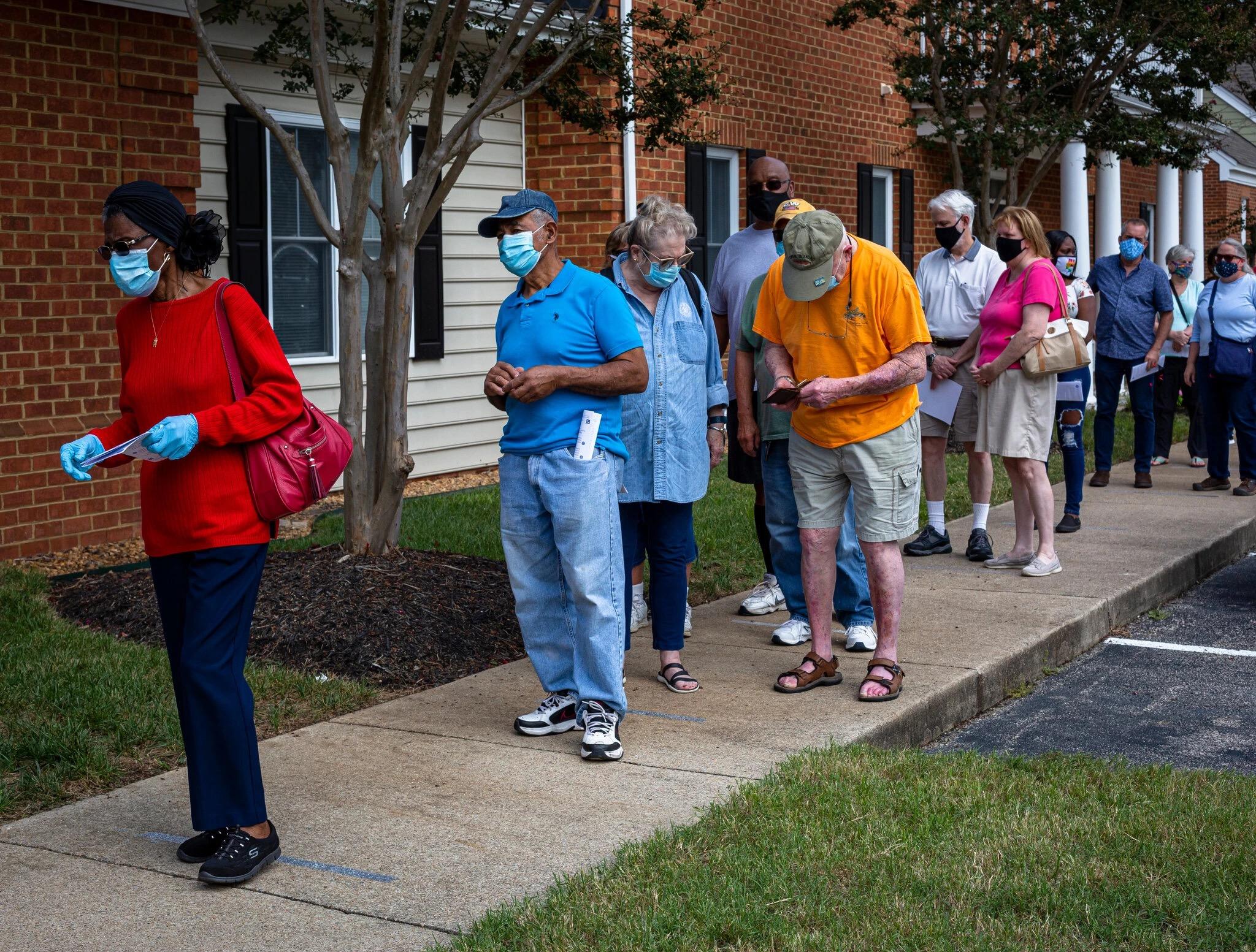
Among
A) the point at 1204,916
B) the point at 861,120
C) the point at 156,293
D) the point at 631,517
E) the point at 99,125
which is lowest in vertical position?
the point at 1204,916

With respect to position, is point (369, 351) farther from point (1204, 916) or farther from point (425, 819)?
point (1204, 916)

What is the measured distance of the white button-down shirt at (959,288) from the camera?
27.9 ft

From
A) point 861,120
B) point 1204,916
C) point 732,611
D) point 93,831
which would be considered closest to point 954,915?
point 1204,916

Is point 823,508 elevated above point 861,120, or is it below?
below

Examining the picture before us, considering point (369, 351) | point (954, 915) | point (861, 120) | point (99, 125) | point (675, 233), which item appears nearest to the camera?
point (954, 915)

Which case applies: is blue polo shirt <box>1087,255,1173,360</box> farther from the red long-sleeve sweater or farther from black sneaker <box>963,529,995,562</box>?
the red long-sleeve sweater

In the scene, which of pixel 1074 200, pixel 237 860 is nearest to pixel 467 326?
pixel 237 860

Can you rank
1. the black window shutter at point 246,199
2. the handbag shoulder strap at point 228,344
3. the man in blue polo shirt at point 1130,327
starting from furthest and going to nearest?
the man in blue polo shirt at point 1130,327, the black window shutter at point 246,199, the handbag shoulder strap at point 228,344

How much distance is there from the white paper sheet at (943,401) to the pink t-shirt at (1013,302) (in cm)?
29

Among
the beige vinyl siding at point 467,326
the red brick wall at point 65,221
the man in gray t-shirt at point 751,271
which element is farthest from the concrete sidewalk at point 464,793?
the beige vinyl siding at point 467,326

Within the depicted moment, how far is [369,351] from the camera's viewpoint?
7422mm

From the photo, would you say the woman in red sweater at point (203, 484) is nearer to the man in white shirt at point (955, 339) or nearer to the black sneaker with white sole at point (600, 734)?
the black sneaker with white sole at point (600, 734)

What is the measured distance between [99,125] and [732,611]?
16.2 ft

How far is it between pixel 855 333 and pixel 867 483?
580mm
